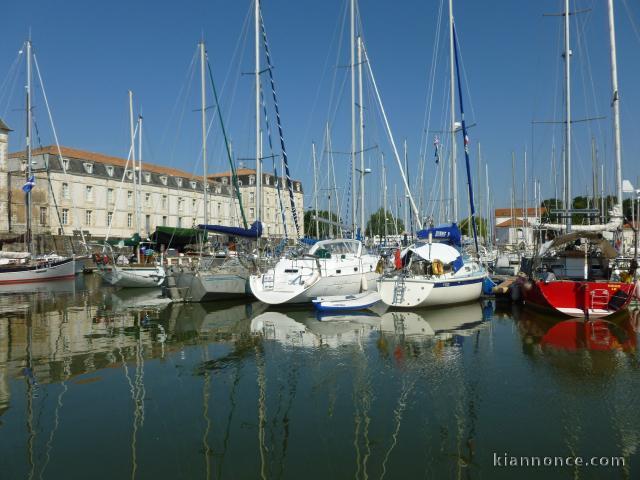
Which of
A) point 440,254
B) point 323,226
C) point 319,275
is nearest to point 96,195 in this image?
point 323,226

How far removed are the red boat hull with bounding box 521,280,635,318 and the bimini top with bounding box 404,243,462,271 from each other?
3.43 m

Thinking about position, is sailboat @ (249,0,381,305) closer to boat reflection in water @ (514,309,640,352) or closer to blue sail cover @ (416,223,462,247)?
blue sail cover @ (416,223,462,247)

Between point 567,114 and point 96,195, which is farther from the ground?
point 96,195

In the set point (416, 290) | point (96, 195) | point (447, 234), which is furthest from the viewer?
point (96, 195)

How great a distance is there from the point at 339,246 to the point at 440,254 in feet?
17.2

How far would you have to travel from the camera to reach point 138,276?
32125mm

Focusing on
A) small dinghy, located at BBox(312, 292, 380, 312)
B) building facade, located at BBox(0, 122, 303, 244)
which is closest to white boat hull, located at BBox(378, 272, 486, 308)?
small dinghy, located at BBox(312, 292, 380, 312)

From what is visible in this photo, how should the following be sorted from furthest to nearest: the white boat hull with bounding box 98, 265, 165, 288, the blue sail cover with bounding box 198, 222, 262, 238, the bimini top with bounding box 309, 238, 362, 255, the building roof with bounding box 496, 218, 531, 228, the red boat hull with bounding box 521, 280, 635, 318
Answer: the building roof with bounding box 496, 218, 531, 228 < the white boat hull with bounding box 98, 265, 165, 288 < the blue sail cover with bounding box 198, 222, 262, 238 < the bimini top with bounding box 309, 238, 362, 255 < the red boat hull with bounding box 521, 280, 635, 318

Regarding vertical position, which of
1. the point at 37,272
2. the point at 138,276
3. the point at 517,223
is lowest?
the point at 138,276

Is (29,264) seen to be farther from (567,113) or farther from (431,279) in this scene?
(567,113)

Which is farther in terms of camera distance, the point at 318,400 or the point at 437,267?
the point at 437,267

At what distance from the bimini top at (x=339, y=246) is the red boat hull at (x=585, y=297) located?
8.25 meters

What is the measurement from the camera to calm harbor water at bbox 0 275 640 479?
7406mm

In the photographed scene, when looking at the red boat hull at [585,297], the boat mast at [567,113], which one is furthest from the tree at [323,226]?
the red boat hull at [585,297]
